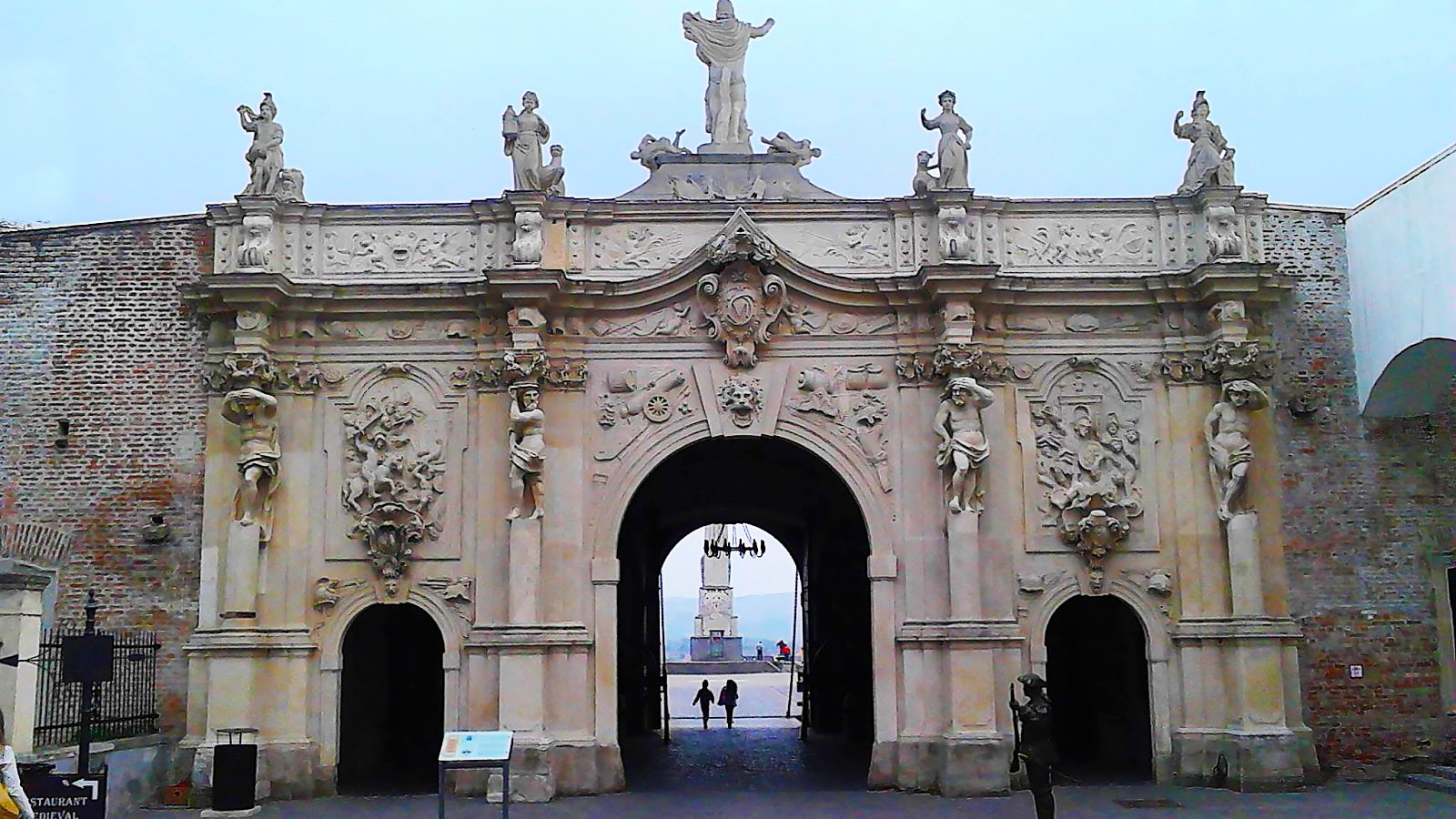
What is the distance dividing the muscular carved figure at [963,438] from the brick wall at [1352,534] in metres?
3.95

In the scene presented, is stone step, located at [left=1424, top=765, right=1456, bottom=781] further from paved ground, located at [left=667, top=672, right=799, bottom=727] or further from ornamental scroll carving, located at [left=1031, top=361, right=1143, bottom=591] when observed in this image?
paved ground, located at [left=667, top=672, right=799, bottom=727]

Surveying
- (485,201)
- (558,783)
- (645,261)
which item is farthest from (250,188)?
(558,783)

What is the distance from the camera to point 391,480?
17.6 m

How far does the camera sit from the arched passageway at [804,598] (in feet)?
70.7

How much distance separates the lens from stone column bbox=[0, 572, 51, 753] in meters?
12.6

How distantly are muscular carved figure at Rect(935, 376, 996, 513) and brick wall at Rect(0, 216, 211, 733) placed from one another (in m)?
9.08

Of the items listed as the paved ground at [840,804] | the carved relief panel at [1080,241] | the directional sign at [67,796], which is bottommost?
the paved ground at [840,804]

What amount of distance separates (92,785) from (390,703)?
9.51m

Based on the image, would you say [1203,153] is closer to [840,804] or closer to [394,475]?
[840,804]

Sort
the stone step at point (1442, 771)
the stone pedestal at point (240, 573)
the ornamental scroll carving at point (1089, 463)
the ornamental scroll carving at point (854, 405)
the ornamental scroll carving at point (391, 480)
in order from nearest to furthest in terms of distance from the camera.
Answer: the stone step at point (1442, 771)
the stone pedestal at point (240, 573)
the ornamental scroll carving at point (391, 480)
the ornamental scroll carving at point (1089, 463)
the ornamental scroll carving at point (854, 405)

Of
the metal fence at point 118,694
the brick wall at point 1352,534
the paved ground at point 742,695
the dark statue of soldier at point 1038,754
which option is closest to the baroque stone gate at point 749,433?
the brick wall at point 1352,534

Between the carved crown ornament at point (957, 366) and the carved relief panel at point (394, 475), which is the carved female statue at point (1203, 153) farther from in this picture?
the carved relief panel at point (394, 475)

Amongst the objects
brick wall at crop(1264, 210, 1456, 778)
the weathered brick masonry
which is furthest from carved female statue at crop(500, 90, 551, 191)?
brick wall at crop(1264, 210, 1456, 778)

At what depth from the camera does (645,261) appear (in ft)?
59.6
